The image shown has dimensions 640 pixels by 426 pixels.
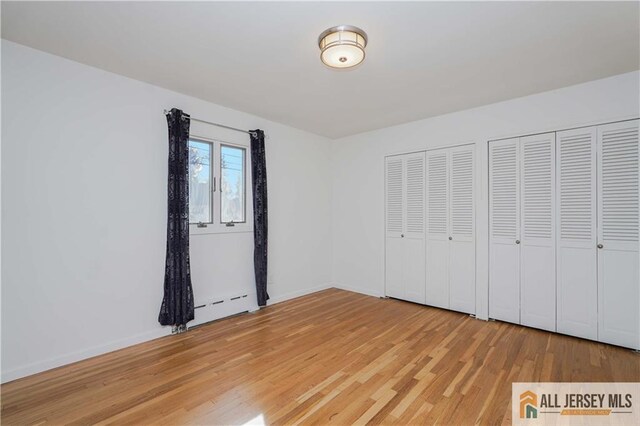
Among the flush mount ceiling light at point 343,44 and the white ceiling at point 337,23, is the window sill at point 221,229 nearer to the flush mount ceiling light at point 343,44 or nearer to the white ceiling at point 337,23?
the white ceiling at point 337,23

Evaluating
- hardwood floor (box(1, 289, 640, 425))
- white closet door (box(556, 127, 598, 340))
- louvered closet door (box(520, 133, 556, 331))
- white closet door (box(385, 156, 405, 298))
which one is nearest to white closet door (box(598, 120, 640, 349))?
white closet door (box(556, 127, 598, 340))

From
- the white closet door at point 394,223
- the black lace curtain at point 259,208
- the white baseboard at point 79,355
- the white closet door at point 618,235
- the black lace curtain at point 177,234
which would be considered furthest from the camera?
the white closet door at point 394,223

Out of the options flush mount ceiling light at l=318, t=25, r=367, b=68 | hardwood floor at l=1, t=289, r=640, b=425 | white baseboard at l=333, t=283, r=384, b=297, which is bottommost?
hardwood floor at l=1, t=289, r=640, b=425

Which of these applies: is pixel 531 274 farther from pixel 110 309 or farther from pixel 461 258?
pixel 110 309

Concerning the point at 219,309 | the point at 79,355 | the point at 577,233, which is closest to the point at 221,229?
the point at 219,309

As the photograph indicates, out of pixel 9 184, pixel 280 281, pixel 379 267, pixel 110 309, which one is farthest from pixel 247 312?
pixel 9 184

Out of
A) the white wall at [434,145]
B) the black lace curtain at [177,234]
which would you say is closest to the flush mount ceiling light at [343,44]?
the black lace curtain at [177,234]

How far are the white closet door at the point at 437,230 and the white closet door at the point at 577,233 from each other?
1.22m

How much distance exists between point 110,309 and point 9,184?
135 centimetres

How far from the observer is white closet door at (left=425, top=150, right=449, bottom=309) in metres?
4.05

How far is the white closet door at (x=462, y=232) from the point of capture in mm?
3830

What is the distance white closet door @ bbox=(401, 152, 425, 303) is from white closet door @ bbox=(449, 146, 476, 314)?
41cm

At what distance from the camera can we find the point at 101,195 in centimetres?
281

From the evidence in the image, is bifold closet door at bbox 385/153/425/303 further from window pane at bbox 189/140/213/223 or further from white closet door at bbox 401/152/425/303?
window pane at bbox 189/140/213/223
